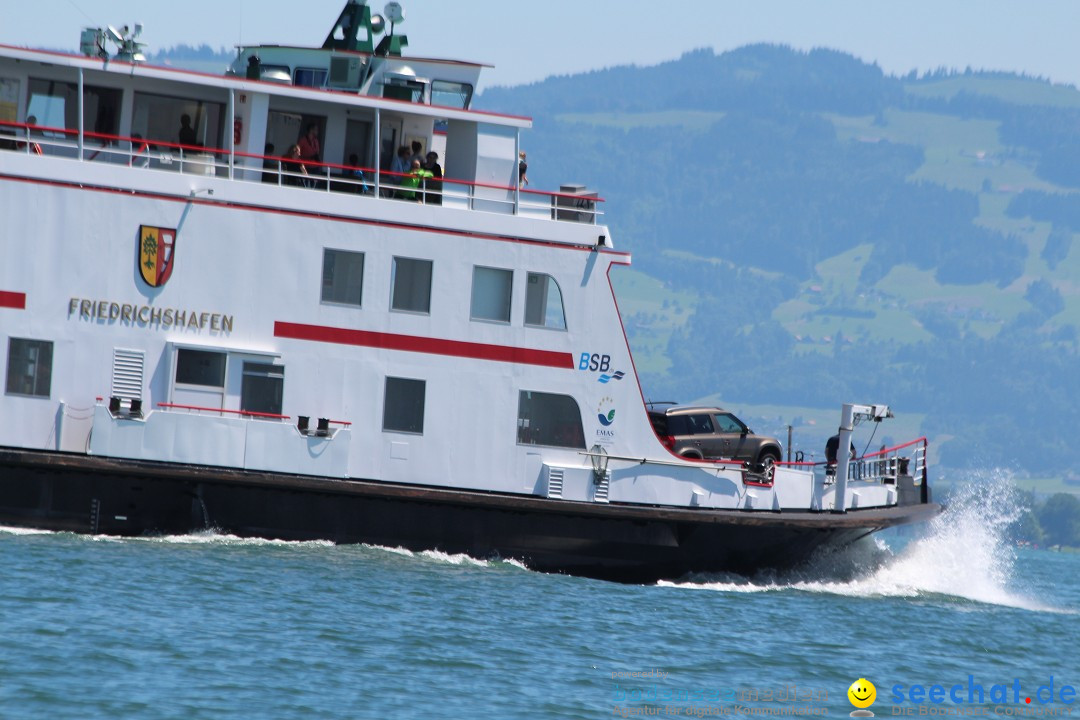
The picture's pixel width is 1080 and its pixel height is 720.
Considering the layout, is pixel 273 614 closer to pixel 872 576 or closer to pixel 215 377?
pixel 215 377

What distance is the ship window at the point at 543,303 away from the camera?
68.3 ft

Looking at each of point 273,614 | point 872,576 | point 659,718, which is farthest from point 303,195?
point 872,576

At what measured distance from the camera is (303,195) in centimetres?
1991

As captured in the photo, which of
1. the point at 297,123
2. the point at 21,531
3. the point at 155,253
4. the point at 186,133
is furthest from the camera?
the point at 297,123

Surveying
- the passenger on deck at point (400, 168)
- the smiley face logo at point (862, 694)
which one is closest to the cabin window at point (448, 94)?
the passenger on deck at point (400, 168)

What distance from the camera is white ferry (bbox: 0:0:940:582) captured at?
19.0m

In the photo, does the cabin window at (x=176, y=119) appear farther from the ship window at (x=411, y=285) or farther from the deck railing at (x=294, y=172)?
the ship window at (x=411, y=285)

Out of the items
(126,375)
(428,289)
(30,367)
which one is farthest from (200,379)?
(428,289)

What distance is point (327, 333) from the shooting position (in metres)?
19.9

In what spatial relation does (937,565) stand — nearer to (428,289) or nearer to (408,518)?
(408,518)

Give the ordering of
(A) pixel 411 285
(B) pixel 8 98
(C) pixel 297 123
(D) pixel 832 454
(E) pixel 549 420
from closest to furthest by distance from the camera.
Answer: (B) pixel 8 98, (A) pixel 411 285, (E) pixel 549 420, (C) pixel 297 123, (D) pixel 832 454

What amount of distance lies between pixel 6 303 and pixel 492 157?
22.5ft

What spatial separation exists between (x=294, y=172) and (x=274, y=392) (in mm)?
3101

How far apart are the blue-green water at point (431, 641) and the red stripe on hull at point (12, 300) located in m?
2.88
